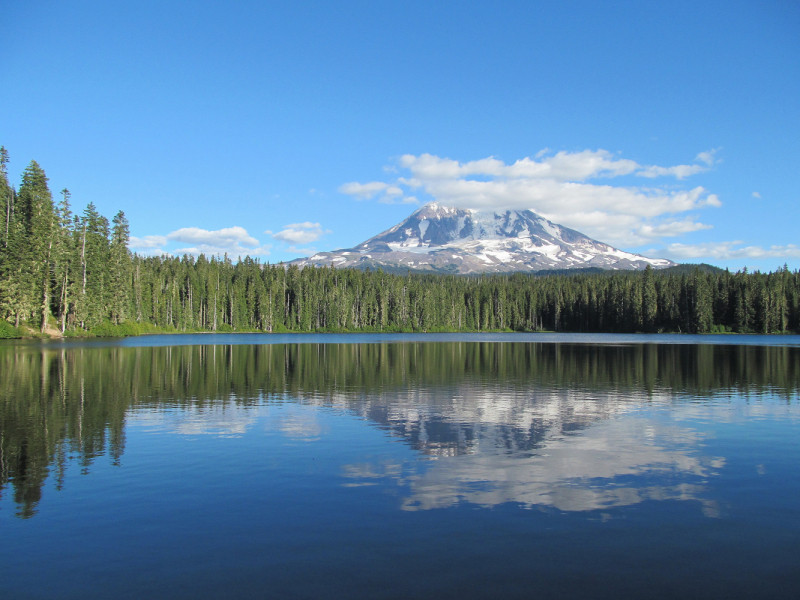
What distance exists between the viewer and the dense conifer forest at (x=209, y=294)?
82.2m

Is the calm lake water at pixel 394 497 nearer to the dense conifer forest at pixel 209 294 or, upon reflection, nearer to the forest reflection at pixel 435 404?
the forest reflection at pixel 435 404

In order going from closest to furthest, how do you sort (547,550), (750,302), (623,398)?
(547,550)
(623,398)
(750,302)

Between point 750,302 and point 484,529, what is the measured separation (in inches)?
7319

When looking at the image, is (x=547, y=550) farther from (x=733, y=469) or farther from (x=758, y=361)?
(x=758, y=361)

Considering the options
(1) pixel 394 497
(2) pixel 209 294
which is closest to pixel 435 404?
(1) pixel 394 497

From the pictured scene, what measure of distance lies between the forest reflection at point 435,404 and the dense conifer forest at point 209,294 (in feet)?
119

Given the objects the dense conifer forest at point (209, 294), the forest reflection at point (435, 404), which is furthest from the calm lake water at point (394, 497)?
the dense conifer forest at point (209, 294)

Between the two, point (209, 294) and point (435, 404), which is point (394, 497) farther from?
point (209, 294)

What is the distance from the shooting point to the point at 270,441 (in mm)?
19172

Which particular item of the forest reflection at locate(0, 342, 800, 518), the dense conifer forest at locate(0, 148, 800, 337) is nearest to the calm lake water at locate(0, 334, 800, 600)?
the forest reflection at locate(0, 342, 800, 518)

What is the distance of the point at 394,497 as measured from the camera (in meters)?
13.2

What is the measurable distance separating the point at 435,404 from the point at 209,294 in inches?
5612

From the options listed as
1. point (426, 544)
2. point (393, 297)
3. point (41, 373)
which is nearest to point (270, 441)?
point (426, 544)

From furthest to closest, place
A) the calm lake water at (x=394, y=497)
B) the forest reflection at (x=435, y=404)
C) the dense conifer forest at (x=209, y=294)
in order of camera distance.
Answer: the dense conifer forest at (x=209, y=294) < the forest reflection at (x=435, y=404) < the calm lake water at (x=394, y=497)
